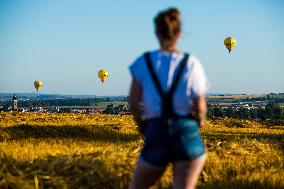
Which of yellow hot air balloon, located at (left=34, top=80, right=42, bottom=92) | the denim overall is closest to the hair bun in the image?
the denim overall

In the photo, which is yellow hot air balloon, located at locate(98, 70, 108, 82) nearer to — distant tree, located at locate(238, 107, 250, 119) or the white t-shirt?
distant tree, located at locate(238, 107, 250, 119)

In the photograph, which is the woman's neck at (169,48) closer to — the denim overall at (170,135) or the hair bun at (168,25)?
the hair bun at (168,25)

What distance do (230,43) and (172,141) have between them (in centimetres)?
7274

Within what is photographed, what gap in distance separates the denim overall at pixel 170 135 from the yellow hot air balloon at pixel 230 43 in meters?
71.9

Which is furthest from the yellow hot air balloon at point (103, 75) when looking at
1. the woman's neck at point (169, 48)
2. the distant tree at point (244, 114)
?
the woman's neck at point (169, 48)

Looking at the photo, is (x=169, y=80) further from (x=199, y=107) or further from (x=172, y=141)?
(x=172, y=141)

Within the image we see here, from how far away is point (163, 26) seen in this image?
420 cm

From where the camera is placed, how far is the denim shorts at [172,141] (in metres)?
4.09

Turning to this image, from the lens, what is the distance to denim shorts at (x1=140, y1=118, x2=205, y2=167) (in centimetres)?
409

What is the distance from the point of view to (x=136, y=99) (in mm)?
4375

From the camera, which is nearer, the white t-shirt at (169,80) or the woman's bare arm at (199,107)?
the white t-shirt at (169,80)

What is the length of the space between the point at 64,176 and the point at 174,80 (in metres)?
3.19

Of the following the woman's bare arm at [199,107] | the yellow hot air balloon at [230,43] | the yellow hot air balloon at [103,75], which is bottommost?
the woman's bare arm at [199,107]

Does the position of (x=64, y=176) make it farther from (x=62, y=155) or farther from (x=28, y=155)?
(x=28, y=155)
